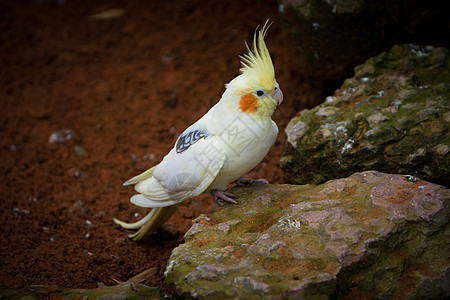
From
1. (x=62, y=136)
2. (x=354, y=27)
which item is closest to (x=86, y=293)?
(x=62, y=136)

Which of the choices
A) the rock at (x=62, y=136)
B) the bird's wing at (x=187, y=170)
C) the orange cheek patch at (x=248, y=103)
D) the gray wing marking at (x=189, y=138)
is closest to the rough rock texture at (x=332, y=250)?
the bird's wing at (x=187, y=170)

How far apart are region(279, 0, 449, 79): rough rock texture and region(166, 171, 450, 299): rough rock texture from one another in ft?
6.64

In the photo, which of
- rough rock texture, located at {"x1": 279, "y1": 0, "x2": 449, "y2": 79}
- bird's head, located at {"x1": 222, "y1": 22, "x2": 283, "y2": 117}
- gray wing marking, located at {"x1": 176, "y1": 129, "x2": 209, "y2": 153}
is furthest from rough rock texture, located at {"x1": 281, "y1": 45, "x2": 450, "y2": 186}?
gray wing marking, located at {"x1": 176, "y1": 129, "x2": 209, "y2": 153}

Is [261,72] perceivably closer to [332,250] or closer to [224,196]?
[224,196]

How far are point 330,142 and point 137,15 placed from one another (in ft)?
15.9

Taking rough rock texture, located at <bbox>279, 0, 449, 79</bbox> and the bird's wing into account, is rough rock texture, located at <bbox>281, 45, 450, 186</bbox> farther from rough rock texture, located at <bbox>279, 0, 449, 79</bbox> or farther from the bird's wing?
the bird's wing

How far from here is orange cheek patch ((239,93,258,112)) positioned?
10.4 feet

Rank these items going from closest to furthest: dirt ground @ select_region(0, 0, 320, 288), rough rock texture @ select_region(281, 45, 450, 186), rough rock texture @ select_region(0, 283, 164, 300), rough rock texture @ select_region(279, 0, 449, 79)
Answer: rough rock texture @ select_region(0, 283, 164, 300) → rough rock texture @ select_region(281, 45, 450, 186) → dirt ground @ select_region(0, 0, 320, 288) → rough rock texture @ select_region(279, 0, 449, 79)

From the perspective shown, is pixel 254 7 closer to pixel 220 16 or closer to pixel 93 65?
pixel 220 16

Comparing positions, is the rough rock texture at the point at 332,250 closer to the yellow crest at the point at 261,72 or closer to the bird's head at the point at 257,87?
the bird's head at the point at 257,87

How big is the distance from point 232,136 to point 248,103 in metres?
0.27

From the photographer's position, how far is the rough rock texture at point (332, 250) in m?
2.50

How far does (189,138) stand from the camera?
3.39 meters

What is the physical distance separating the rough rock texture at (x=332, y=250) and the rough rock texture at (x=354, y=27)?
202 cm
